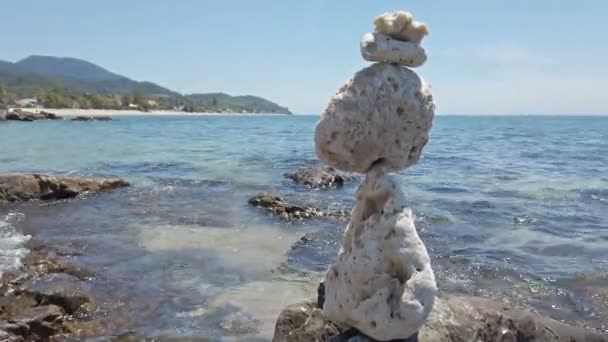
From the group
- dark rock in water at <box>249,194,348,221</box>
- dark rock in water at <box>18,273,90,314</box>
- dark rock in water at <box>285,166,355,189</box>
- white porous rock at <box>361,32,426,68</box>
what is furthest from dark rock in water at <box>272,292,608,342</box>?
dark rock in water at <box>285,166,355,189</box>

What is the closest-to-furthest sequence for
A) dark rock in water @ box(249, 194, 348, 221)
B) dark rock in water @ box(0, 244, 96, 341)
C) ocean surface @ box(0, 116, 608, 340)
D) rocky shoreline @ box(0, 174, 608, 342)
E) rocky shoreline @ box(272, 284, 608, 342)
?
1. rocky shoreline @ box(272, 284, 608, 342)
2. rocky shoreline @ box(0, 174, 608, 342)
3. dark rock in water @ box(0, 244, 96, 341)
4. ocean surface @ box(0, 116, 608, 340)
5. dark rock in water @ box(249, 194, 348, 221)

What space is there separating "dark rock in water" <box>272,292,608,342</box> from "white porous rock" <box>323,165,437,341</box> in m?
0.27

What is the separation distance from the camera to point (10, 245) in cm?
1243

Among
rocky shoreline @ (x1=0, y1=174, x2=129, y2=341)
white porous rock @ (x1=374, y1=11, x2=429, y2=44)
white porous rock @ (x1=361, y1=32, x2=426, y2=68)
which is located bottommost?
rocky shoreline @ (x1=0, y1=174, x2=129, y2=341)

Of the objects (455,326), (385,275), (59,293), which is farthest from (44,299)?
(455,326)

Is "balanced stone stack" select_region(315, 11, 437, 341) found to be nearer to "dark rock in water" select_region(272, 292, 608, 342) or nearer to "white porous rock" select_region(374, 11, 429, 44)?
"white porous rock" select_region(374, 11, 429, 44)

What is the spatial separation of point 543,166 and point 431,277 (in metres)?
28.6

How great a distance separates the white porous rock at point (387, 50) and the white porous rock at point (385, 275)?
3.11 feet

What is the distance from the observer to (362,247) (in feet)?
16.1

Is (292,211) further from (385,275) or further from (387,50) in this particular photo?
(387,50)

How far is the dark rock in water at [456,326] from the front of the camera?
17.1ft

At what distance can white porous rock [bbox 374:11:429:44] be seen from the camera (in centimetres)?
490

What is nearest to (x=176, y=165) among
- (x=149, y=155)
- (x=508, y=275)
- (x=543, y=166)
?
(x=149, y=155)

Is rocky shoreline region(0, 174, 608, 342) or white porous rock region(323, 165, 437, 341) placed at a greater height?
white porous rock region(323, 165, 437, 341)
